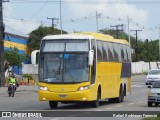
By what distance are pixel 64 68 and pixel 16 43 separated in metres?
79.1

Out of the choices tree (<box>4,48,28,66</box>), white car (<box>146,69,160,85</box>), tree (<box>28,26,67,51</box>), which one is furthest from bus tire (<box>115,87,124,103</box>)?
tree (<box>28,26,67,51</box>)

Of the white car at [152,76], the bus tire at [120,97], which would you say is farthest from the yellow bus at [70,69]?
the white car at [152,76]

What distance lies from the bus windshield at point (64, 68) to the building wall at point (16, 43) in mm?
67011

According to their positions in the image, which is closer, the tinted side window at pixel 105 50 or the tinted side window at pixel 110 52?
the tinted side window at pixel 105 50

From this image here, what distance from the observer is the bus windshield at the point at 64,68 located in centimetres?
2670

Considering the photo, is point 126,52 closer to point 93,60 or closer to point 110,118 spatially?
point 93,60

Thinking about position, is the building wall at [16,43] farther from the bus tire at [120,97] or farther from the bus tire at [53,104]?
the bus tire at [53,104]

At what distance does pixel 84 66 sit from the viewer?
26859 mm

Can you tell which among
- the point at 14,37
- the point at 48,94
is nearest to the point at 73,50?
the point at 48,94

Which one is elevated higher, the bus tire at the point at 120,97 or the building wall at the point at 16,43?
the building wall at the point at 16,43

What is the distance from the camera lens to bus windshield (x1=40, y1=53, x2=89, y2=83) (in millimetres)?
26703

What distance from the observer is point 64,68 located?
2677cm

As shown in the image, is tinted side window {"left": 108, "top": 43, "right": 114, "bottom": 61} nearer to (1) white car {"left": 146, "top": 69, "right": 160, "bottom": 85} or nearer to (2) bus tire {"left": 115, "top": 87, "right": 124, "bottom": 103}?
(2) bus tire {"left": 115, "top": 87, "right": 124, "bottom": 103}

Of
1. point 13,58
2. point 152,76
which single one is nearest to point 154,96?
point 152,76
